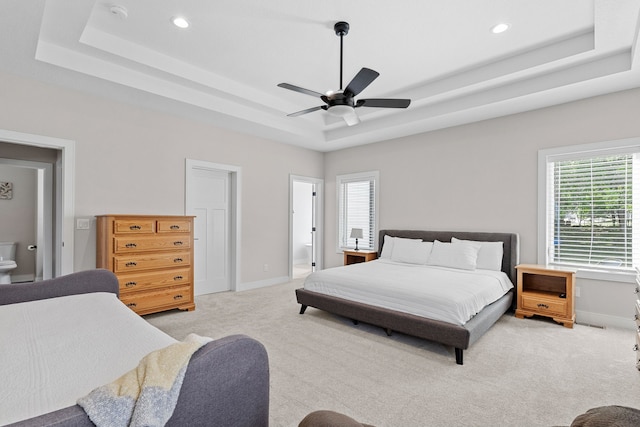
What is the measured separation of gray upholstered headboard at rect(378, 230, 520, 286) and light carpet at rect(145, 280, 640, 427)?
0.70 metres

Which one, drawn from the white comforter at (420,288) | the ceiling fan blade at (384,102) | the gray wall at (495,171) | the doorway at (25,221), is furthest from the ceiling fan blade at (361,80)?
the doorway at (25,221)

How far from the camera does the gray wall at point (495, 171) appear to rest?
12.2 feet

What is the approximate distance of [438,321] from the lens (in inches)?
115

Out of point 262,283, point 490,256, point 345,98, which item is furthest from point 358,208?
point 345,98

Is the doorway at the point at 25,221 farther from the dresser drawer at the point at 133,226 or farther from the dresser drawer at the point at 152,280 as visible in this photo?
the dresser drawer at the point at 152,280

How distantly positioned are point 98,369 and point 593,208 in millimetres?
5035

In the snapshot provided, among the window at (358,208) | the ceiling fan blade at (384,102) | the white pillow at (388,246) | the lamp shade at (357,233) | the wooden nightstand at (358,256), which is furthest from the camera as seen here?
the window at (358,208)

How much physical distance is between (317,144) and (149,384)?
220 inches

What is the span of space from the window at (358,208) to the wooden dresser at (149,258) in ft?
10.7

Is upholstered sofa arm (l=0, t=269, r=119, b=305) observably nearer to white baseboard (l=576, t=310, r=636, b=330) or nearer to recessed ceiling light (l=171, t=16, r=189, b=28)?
recessed ceiling light (l=171, t=16, r=189, b=28)

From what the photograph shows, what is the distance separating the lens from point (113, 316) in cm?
189

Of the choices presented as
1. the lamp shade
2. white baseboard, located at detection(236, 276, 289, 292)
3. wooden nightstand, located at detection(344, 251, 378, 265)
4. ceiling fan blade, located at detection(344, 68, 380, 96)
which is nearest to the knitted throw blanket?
ceiling fan blade, located at detection(344, 68, 380, 96)

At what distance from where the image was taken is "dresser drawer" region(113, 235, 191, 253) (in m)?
3.68

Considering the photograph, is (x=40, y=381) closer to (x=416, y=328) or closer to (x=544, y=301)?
(x=416, y=328)
